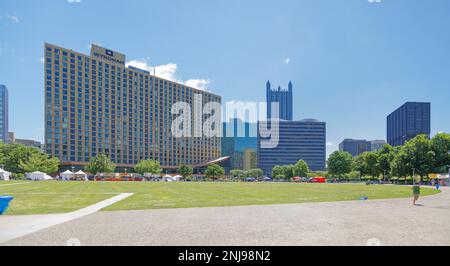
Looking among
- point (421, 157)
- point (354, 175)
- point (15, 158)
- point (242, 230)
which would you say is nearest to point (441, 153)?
point (421, 157)

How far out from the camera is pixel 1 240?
9250 millimetres

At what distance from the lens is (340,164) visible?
412 ft

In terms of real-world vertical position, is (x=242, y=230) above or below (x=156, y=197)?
above

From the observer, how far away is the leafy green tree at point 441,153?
278ft

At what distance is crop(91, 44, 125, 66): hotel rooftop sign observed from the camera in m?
156

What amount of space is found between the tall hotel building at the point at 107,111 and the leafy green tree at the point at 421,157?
133377mm

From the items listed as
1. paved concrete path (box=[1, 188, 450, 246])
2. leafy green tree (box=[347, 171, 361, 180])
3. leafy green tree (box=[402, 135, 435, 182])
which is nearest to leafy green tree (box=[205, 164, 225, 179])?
leafy green tree (box=[347, 171, 361, 180])

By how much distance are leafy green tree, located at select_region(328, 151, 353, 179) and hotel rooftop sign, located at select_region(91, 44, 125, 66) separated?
12835 centimetres

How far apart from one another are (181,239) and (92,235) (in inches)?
129

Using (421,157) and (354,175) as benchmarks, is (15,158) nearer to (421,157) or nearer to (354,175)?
(421,157)

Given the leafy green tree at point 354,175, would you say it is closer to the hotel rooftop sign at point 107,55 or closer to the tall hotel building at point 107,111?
the tall hotel building at point 107,111

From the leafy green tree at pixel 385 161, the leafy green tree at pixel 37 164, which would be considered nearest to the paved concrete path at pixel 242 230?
the leafy green tree at pixel 385 161

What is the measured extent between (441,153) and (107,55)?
161 m
